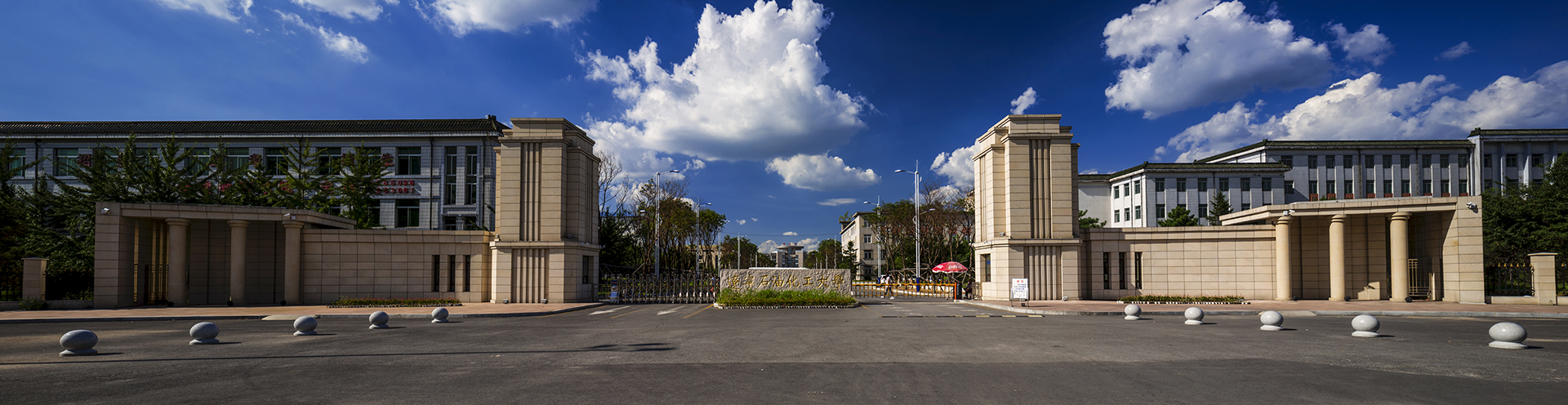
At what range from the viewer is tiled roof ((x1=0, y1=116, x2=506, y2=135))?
48.3 m

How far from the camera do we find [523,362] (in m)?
10.0

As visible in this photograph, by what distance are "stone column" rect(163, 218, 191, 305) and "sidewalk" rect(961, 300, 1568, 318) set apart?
27496mm

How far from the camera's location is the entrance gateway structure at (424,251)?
25.2m

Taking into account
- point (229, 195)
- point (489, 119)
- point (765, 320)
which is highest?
point (489, 119)

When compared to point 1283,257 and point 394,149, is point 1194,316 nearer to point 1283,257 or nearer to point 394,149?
point 1283,257

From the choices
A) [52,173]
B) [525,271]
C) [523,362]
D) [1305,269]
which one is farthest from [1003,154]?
[52,173]

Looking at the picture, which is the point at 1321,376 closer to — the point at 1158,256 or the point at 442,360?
the point at 442,360

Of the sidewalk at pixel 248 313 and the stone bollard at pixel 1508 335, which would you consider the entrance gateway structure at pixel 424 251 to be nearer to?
the sidewalk at pixel 248 313

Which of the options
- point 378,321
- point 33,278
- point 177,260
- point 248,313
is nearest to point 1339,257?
point 378,321

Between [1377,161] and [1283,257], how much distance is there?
57.2m

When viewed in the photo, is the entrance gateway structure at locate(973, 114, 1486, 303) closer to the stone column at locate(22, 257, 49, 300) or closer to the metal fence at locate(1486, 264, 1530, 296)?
the metal fence at locate(1486, 264, 1530, 296)

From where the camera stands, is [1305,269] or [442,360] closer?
[442,360]

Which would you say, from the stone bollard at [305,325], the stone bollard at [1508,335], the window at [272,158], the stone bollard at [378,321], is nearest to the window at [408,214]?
the window at [272,158]

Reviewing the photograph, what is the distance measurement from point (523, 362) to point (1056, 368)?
7.40 metres
